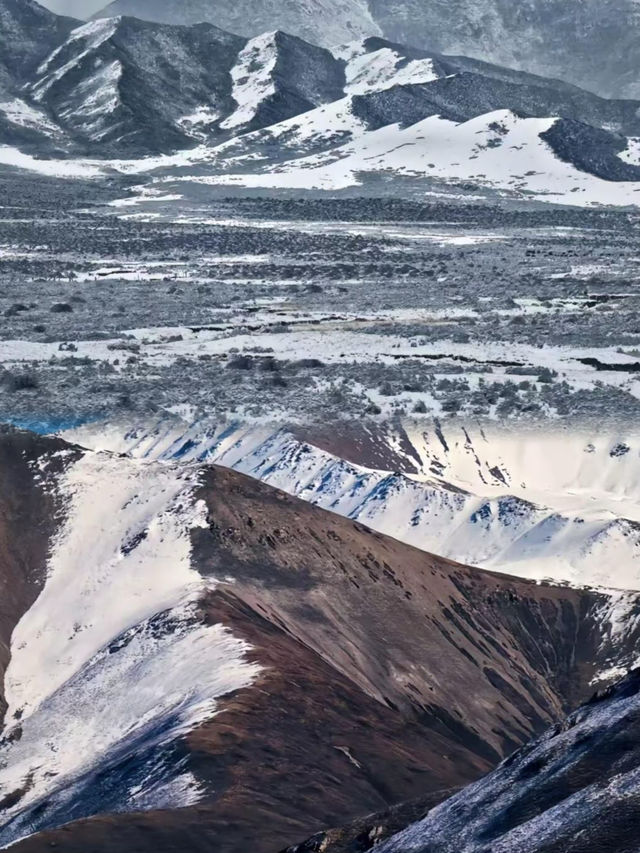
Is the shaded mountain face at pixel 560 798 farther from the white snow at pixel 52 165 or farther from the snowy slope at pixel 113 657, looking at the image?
the white snow at pixel 52 165

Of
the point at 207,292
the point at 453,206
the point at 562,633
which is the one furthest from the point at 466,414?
the point at 453,206

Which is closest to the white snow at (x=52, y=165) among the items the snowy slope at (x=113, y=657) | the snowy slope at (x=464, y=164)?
the snowy slope at (x=464, y=164)

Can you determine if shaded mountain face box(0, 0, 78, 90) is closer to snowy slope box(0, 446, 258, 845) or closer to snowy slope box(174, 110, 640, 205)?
snowy slope box(174, 110, 640, 205)

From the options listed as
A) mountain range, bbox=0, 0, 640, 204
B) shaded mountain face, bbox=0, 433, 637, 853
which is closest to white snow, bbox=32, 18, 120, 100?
mountain range, bbox=0, 0, 640, 204

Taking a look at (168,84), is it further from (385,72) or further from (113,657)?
(113,657)

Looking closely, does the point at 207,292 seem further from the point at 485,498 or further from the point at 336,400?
the point at 485,498
